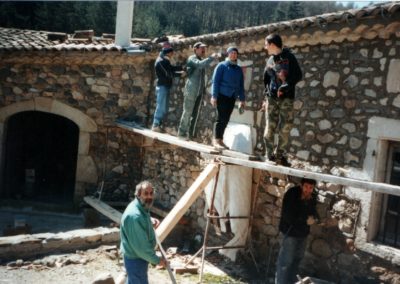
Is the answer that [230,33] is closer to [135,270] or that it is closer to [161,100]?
[161,100]

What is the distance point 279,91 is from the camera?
5.11 meters

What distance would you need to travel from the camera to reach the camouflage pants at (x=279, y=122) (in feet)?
17.2

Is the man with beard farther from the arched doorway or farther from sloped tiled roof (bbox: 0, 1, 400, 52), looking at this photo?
the arched doorway

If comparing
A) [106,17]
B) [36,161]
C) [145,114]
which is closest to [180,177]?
[145,114]

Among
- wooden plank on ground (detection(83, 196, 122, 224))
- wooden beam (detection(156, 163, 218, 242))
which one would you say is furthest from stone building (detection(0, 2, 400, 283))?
wooden beam (detection(156, 163, 218, 242))

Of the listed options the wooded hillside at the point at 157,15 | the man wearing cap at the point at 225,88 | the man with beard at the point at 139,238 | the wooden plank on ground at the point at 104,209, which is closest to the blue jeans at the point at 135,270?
the man with beard at the point at 139,238

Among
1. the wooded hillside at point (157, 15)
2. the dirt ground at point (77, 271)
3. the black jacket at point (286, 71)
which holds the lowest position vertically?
the dirt ground at point (77, 271)

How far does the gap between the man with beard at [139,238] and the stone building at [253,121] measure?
8.42 feet

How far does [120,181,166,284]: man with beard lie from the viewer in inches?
159

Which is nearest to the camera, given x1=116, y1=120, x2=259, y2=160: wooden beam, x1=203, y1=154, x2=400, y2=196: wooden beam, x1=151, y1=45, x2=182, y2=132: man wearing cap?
x1=203, y1=154, x2=400, y2=196: wooden beam

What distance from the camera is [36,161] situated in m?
11.9

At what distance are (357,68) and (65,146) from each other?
9.55 m

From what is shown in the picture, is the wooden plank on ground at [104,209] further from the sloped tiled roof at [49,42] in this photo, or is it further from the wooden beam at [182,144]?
the sloped tiled roof at [49,42]

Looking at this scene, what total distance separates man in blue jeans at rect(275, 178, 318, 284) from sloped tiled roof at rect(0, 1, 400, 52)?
204 cm
